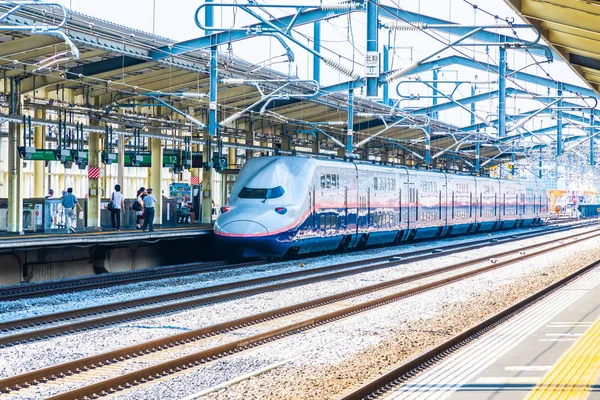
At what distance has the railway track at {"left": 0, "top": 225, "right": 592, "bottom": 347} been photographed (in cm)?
1289

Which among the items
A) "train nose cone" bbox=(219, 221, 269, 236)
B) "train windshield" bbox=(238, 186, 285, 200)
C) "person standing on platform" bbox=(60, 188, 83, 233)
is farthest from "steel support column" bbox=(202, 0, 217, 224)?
"person standing on platform" bbox=(60, 188, 83, 233)

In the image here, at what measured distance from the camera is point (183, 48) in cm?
2530

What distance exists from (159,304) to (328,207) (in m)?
12.0

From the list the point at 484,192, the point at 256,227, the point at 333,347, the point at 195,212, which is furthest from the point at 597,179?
the point at 333,347

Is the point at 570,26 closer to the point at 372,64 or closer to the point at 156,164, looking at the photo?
the point at 372,64

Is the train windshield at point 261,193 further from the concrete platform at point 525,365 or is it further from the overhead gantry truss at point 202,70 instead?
the concrete platform at point 525,365

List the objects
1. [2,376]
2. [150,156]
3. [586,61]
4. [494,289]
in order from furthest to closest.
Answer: [150,156]
[494,289]
[586,61]
[2,376]

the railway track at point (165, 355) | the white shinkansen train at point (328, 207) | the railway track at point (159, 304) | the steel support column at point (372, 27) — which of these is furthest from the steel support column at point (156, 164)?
the railway track at point (165, 355)

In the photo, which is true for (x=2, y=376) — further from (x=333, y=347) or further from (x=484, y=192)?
(x=484, y=192)

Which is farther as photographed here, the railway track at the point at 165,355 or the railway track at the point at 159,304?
the railway track at the point at 159,304

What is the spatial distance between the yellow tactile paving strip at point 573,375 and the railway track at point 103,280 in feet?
36.9

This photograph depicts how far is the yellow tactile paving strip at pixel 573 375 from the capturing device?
8.00 meters

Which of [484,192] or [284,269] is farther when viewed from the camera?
[484,192]

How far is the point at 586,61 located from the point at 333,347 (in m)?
8.72
